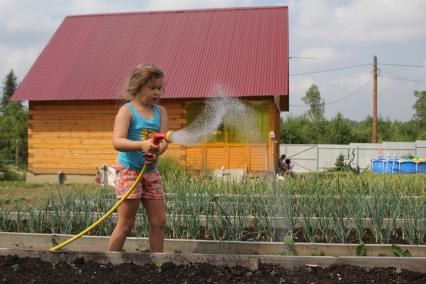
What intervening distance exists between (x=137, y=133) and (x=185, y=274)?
3.44ft

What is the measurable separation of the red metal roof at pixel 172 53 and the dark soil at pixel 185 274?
10180mm

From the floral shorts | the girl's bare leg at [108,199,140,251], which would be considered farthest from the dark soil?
the floral shorts

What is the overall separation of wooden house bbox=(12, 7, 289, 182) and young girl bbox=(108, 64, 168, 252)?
30.6 ft

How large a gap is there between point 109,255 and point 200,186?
2.67 metres

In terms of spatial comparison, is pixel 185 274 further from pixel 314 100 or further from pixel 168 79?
pixel 314 100

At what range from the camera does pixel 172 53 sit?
51.2ft

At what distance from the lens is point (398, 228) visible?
521 centimetres

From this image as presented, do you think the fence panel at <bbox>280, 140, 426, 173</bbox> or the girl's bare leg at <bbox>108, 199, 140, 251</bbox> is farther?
the fence panel at <bbox>280, 140, 426, 173</bbox>

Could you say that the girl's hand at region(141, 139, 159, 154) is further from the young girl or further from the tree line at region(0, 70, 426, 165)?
the tree line at region(0, 70, 426, 165)

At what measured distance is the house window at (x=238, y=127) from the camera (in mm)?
13734

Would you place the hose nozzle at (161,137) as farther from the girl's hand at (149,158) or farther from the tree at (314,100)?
the tree at (314,100)

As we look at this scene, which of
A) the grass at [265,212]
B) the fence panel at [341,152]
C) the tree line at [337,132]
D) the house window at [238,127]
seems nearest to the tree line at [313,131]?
the tree line at [337,132]

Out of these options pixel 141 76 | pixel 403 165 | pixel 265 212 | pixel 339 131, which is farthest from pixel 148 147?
pixel 339 131

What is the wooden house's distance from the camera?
13.8 metres
